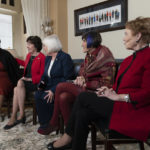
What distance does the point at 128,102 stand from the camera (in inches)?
49.1

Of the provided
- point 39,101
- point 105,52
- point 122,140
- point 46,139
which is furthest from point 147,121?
point 39,101

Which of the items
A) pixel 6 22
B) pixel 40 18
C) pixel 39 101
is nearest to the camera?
pixel 39 101

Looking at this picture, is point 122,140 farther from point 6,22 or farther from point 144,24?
point 6,22

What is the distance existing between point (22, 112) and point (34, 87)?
37 cm

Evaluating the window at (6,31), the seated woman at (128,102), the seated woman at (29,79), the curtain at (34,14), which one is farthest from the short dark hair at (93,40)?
the window at (6,31)

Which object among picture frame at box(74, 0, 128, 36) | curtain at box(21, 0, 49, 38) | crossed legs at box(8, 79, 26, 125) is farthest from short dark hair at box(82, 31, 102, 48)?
curtain at box(21, 0, 49, 38)

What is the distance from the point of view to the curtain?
4414mm

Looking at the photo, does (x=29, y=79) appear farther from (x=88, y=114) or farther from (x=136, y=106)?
(x=136, y=106)

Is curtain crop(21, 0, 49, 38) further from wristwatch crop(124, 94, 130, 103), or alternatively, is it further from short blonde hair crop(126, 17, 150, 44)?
wristwatch crop(124, 94, 130, 103)

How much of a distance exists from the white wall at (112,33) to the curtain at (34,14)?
612 mm

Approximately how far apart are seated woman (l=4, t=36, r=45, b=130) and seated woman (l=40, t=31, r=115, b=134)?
776 mm

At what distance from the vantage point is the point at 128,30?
4.60 feet

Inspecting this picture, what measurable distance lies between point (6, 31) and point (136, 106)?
471 centimetres

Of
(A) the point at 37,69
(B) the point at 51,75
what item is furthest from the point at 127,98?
(A) the point at 37,69
